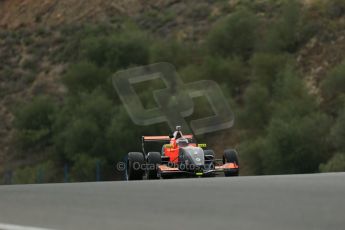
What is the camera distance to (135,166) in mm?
24734

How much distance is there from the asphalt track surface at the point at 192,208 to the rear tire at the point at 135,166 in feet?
43.5

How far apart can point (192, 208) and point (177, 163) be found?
17.2m

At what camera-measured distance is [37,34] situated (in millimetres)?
72688

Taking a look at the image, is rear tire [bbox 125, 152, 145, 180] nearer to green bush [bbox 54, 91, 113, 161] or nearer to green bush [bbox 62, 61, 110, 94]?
green bush [bbox 54, 91, 113, 161]

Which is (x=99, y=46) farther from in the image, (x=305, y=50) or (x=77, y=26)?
(x=305, y=50)

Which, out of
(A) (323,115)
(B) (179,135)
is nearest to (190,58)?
(A) (323,115)

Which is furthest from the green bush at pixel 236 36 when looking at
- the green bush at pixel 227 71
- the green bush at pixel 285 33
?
the green bush at pixel 285 33

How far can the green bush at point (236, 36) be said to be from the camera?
5891cm

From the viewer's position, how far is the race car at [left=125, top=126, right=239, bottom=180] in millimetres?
24844

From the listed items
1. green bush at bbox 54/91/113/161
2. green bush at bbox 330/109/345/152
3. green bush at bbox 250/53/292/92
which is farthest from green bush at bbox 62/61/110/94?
green bush at bbox 330/109/345/152

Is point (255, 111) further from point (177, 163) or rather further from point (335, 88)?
point (177, 163)

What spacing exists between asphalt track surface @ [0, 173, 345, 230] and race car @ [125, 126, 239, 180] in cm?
1336

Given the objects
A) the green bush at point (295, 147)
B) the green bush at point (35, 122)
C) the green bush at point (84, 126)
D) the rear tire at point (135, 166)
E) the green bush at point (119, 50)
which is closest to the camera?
the rear tire at point (135, 166)

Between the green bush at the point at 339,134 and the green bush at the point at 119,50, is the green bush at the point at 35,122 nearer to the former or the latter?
the green bush at the point at 119,50
